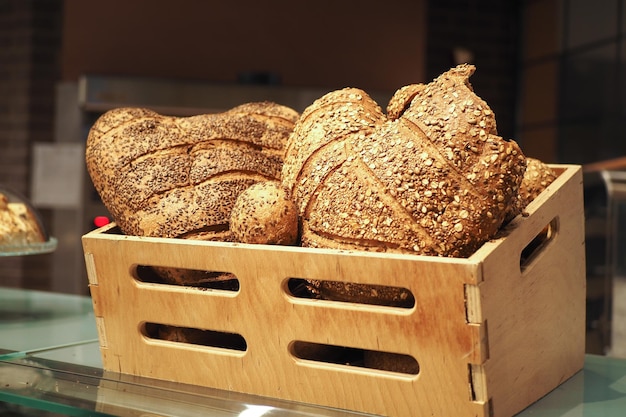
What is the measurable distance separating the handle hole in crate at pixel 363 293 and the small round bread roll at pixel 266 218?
0.07 meters

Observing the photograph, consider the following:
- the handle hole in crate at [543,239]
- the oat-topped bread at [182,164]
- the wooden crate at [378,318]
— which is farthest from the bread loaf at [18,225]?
the handle hole in crate at [543,239]

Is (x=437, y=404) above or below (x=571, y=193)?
below

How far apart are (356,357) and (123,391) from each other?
0.91 ft

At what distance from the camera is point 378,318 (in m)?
0.81

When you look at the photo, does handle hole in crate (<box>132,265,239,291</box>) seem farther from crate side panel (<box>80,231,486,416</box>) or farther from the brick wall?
the brick wall

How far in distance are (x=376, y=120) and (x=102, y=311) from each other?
1.40 feet

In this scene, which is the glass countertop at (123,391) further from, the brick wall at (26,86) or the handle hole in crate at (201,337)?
the brick wall at (26,86)

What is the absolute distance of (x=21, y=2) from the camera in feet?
14.5

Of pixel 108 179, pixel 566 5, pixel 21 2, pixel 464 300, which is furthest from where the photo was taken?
pixel 566 5

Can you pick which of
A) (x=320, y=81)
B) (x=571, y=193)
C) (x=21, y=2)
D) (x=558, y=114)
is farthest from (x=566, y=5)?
(x=571, y=193)

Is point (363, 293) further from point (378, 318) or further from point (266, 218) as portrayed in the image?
point (266, 218)

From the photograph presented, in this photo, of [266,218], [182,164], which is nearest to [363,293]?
[266,218]

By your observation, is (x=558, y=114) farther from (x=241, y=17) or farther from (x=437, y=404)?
(x=437, y=404)

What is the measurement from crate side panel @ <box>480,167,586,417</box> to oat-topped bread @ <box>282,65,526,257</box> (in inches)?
1.5
